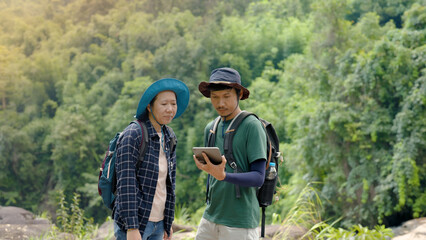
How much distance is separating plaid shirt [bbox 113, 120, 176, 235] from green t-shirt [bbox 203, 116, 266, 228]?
0.24 m

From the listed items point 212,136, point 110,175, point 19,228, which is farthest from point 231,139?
point 19,228

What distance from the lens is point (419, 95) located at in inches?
307

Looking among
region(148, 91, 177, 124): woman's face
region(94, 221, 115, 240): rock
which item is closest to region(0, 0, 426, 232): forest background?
region(94, 221, 115, 240): rock

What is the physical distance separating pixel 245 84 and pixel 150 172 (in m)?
23.5

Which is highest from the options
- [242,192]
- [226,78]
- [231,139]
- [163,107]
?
[226,78]

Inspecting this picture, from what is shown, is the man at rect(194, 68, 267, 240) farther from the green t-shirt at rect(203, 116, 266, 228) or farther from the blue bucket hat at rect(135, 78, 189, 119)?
the blue bucket hat at rect(135, 78, 189, 119)

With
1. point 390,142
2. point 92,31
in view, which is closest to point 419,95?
point 390,142

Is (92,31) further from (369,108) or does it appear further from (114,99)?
(369,108)

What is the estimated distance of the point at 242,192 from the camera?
2.07 meters

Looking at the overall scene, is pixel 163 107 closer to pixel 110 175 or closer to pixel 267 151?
pixel 110 175

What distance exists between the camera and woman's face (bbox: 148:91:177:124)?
84.6 inches

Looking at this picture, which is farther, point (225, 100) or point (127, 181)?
point (225, 100)

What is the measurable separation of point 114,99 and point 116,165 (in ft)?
83.4

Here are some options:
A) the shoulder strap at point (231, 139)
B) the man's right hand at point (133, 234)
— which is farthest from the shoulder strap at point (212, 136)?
the man's right hand at point (133, 234)
